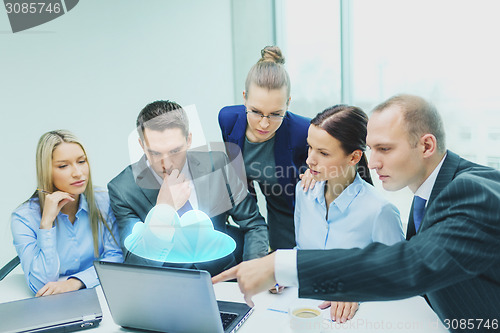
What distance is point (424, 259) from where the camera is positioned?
0.97 metres

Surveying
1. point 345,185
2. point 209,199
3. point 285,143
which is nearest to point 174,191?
point 209,199

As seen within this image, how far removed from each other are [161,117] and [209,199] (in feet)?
1.45

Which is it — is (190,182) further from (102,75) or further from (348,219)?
(102,75)

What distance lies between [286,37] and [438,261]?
301cm

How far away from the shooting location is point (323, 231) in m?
1.81

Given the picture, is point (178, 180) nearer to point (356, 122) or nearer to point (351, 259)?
point (356, 122)

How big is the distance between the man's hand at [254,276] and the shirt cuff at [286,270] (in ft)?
0.04

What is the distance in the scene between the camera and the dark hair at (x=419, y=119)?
126cm

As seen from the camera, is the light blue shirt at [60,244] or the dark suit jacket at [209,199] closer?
the light blue shirt at [60,244]

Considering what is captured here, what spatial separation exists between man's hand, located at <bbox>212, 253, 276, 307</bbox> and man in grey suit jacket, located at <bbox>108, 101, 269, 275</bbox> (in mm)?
874

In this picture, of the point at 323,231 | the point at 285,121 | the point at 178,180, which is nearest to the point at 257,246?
the point at 323,231

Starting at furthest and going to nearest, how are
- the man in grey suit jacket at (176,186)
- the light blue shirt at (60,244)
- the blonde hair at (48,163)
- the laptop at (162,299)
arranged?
the man in grey suit jacket at (176,186) → the blonde hair at (48,163) → the light blue shirt at (60,244) → the laptop at (162,299)

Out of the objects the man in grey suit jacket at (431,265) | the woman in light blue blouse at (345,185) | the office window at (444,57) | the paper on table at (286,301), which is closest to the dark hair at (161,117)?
the woman in light blue blouse at (345,185)

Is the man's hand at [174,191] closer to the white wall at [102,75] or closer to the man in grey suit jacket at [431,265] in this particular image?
the man in grey suit jacket at [431,265]
